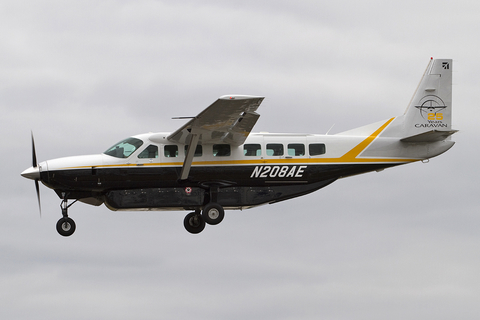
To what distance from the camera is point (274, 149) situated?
101ft

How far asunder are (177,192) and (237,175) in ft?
7.79

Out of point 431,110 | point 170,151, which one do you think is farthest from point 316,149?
point 170,151

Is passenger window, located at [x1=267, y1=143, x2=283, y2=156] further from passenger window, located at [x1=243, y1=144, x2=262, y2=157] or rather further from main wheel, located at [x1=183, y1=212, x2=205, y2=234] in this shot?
main wheel, located at [x1=183, y1=212, x2=205, y2=234]

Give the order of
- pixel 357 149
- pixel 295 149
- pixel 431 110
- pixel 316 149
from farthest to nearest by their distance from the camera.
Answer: pixel 431 110
pixel 357 149
pixel 316 149
pixel 295 149

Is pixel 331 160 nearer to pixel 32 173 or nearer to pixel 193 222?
pixel 193 222

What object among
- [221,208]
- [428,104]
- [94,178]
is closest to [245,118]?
[221,208]

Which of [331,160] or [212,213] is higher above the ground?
[331,160]

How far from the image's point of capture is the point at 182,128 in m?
28.9

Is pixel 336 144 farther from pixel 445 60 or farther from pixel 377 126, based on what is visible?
pixel 445 60

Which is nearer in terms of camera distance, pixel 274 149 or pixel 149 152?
pixel 149 152

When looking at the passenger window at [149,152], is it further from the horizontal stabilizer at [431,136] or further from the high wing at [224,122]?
the horizontal stabilizer at [431,136]

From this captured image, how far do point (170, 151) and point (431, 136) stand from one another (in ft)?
33.4

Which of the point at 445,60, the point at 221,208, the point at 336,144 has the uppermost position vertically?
the point at 445,60

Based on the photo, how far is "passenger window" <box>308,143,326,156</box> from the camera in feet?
102
